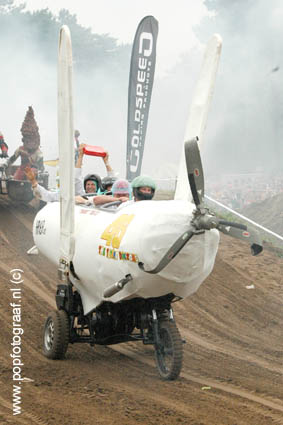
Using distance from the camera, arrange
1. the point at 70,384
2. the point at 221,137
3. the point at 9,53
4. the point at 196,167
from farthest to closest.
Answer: the point at 9,53, the point at 221,137, the point at 70,384, the point at 196,167

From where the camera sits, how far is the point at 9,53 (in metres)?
42.1

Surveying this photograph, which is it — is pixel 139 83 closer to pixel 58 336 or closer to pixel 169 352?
pixel 58 336

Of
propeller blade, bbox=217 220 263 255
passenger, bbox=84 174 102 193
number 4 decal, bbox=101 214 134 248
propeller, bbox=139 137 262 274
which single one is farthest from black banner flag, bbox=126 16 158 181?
propeller blade, bbox=217 220 263 255

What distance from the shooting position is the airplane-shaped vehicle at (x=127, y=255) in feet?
22.9

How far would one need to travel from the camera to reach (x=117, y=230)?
7691 mm

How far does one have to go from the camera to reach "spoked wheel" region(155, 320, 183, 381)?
7730 millimetres

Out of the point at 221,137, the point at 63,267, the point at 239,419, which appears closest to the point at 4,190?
the point at 63,267

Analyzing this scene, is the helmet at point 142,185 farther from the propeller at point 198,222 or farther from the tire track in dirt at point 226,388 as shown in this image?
the tire track in dirt at point 226,388

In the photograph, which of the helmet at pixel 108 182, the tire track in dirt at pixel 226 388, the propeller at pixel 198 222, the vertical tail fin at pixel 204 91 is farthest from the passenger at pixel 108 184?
the propeller at pixel 198 222

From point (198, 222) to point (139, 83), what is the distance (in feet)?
43.5

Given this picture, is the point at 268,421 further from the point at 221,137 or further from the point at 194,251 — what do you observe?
the point at 221,137

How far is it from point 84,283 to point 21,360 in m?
1.35

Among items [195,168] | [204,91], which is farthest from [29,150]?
[195,168]

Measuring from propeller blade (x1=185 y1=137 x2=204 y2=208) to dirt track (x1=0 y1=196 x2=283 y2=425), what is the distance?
2.14 meters
